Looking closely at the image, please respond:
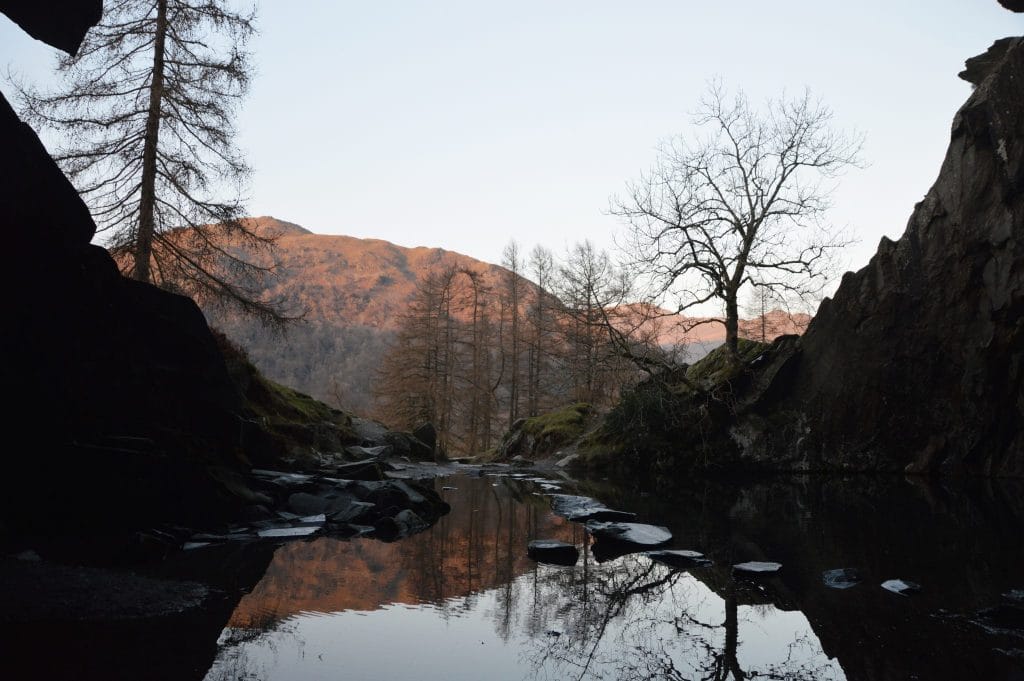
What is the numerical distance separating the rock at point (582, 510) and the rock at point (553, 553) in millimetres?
2586

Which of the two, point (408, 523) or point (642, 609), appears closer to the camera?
point (642, 609)

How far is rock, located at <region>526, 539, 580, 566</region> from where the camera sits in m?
8.08

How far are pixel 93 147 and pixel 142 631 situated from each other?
1418 cm

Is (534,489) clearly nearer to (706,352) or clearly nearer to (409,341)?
(706,352)

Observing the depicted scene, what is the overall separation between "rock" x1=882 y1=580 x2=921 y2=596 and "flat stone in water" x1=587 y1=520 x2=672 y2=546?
3056mm

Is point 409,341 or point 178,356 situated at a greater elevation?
point 409,341

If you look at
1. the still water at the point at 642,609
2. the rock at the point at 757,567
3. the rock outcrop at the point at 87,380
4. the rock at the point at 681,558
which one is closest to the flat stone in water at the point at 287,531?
the still water at the point at 642,609

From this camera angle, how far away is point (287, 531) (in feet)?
30.8

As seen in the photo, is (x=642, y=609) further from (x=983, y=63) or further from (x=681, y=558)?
(x=983, y=63)

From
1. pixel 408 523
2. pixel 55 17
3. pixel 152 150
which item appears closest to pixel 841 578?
pixel 408 523

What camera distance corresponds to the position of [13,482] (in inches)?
285

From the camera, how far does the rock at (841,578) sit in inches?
258

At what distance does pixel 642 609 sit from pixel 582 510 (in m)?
6.21

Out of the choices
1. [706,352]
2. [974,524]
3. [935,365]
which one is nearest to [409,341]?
[706,352]
